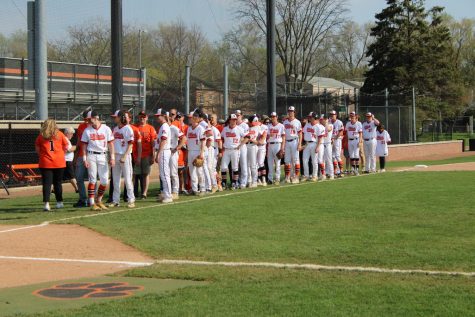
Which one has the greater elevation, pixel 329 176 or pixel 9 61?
pixel 9 61

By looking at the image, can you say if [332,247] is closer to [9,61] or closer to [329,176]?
[329,176]

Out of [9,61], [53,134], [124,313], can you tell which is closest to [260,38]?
[9,61]

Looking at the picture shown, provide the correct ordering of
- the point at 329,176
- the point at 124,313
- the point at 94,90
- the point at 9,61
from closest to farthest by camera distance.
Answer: the point at 124,313, the point at 329,176, the point at 9,61, the point at 94,90

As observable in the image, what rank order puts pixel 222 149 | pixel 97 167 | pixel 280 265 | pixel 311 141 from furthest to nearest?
pixel 311 141 → pixel 222 149 → pixel 97 167 → pixel 280 265

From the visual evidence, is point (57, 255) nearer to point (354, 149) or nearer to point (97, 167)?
point (97, 167)

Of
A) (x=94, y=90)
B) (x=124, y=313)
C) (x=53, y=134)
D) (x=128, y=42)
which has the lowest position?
(x=124, y=313)

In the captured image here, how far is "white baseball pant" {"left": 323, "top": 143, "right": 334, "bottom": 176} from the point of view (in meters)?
19.7

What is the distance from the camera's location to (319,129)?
19.0 m

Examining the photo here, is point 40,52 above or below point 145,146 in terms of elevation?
Answer: above

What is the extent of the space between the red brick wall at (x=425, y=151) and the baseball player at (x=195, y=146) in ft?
66.2

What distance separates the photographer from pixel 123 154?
13.6 m

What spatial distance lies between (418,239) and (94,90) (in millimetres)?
17917

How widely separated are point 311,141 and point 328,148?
2.71 ft

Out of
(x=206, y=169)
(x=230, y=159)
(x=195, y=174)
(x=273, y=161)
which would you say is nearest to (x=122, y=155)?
(x=195, y=174)
